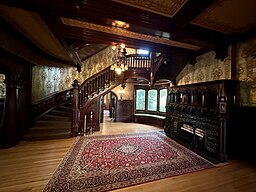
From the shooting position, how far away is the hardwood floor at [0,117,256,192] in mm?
2322

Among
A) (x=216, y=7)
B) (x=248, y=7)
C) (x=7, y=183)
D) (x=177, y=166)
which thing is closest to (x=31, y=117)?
(x=7, y=183)

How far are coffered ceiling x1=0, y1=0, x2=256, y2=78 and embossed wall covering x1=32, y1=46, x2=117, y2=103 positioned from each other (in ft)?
5.77

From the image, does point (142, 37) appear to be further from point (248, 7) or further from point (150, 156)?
point (150, 156)

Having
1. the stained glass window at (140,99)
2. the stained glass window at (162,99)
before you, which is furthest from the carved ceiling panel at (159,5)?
the stained glass window at (140,99)

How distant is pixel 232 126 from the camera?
12.0 ft

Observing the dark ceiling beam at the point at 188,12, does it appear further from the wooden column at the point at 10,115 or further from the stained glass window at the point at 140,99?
the stained glass window at the point at 140,99

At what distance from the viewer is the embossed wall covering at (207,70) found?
4.13 metres

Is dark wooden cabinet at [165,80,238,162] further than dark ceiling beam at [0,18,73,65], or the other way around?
dark wooden cabinet at [165,80,238,162]

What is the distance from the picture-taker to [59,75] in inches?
266

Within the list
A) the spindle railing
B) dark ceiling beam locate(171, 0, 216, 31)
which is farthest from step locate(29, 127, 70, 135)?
dark ceiling beam locate(171, 0, 216, 31)

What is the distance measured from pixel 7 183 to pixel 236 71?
572cm

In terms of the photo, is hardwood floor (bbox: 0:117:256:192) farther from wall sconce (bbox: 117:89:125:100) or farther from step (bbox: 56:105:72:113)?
wall sconce (bbox: 117:89:125:100)

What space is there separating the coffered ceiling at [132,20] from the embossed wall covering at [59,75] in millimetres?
1759

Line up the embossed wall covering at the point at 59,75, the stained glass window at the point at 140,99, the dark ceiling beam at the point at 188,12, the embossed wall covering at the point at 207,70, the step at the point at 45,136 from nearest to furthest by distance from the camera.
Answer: the dark ceiling beam at the point at 188,12 → the embossed wall covering at the point at 207,70 → the step at the point at 45,136 → the embossed wall covering at the point at 59,75 → the stained glass window at the point at 140,99
